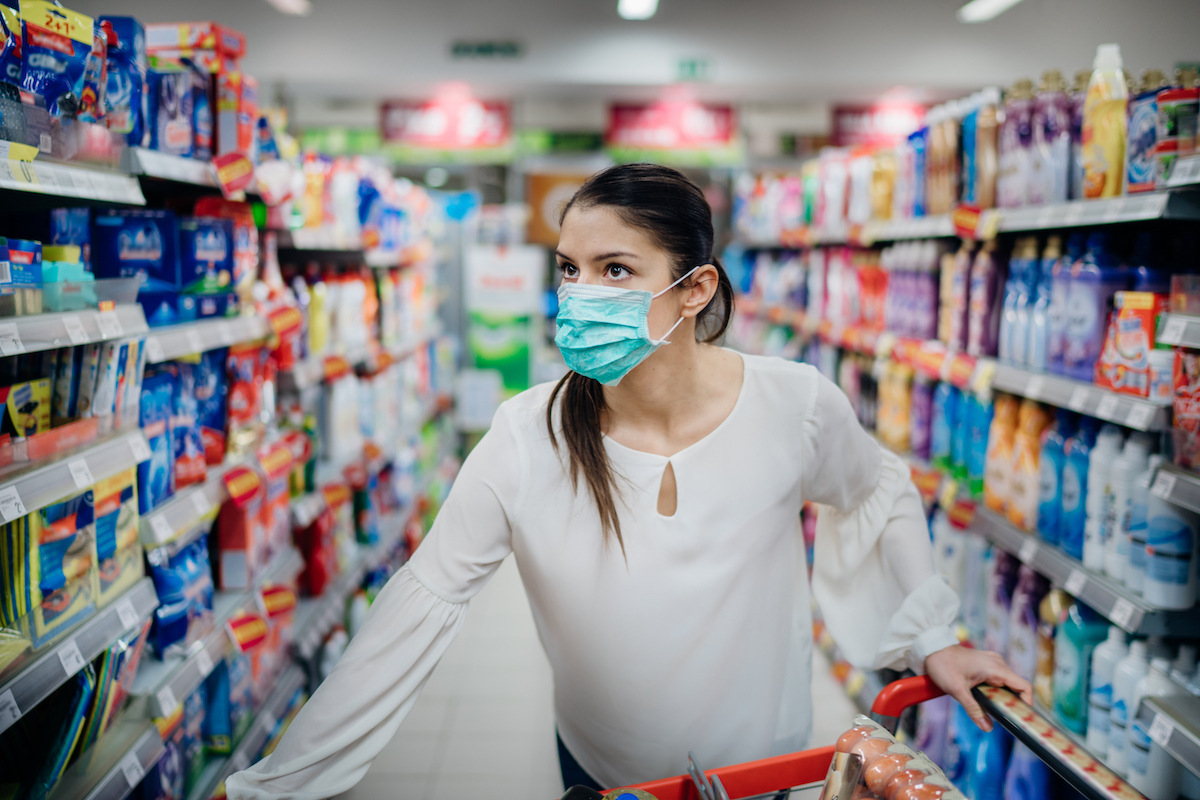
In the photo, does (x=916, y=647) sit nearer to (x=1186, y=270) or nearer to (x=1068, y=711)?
(x=1068, y=711)

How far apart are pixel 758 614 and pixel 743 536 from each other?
164 mm

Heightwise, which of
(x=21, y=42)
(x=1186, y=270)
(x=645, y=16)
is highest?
(x=645, y=16)

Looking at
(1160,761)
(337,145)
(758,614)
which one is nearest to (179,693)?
(758,614)

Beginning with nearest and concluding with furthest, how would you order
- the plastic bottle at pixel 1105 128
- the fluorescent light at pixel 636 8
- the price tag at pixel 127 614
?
1. the price tag at pixel 127 614
2. the plastic bottle at pixel 1105 128
3. the fluorescent light at pixel 636 8

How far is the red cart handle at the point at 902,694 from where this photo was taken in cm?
135

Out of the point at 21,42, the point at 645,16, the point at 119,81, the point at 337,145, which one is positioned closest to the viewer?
the point at 21,42

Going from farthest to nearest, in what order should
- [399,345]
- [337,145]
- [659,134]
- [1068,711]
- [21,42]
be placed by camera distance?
[337,145] → [659,134] → [399,345] → [1068,711] → [21,42]

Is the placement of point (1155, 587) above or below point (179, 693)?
above

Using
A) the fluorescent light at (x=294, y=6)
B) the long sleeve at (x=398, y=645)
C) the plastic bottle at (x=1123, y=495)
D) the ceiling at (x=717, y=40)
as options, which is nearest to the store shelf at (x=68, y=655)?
the long sleeve at (x=398, y=645)

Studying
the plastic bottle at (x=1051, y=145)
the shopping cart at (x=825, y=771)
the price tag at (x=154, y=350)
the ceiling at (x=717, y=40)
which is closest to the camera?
the shopping cart at (x=825, y=771)

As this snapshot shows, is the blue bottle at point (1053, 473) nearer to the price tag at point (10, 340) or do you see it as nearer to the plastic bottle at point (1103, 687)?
the plastic bottle at point (1103, 687)

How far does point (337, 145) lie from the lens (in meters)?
8.46

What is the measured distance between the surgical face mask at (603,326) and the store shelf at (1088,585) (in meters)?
1.30

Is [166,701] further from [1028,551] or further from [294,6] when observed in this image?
[294,6]
